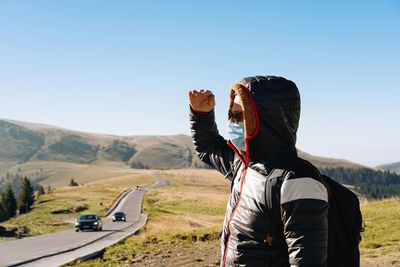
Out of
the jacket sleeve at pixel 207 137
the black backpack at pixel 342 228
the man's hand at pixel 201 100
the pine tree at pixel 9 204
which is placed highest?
the man's hand at pixel 201 100

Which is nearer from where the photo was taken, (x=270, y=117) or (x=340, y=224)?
(x=340, y=224)

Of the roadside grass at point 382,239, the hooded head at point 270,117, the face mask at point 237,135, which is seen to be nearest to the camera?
the hooded head at point 270,117

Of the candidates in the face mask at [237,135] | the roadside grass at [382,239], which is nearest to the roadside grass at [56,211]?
the roadside grass at [382,239]

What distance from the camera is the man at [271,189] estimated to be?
7.56 feet

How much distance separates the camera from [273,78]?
276 cm

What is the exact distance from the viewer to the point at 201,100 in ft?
12.5

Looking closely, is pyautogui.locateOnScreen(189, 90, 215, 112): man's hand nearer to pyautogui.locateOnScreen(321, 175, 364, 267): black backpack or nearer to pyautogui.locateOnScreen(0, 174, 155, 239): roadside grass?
pyautogui.locateOnScreen(321, 175, 364, 267): black backpack

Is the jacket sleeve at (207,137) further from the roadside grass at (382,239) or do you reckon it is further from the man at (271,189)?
the roadside grass at (382,239)

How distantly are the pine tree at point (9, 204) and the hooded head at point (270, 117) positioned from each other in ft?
257

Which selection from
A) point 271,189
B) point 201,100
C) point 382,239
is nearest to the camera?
point 271,189

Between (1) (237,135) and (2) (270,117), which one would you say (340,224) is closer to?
(2) (270,117)

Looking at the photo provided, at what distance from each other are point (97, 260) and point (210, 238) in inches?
220

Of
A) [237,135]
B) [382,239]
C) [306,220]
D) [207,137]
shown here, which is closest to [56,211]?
[382,239]

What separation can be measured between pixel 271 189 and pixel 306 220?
10.1 inches
